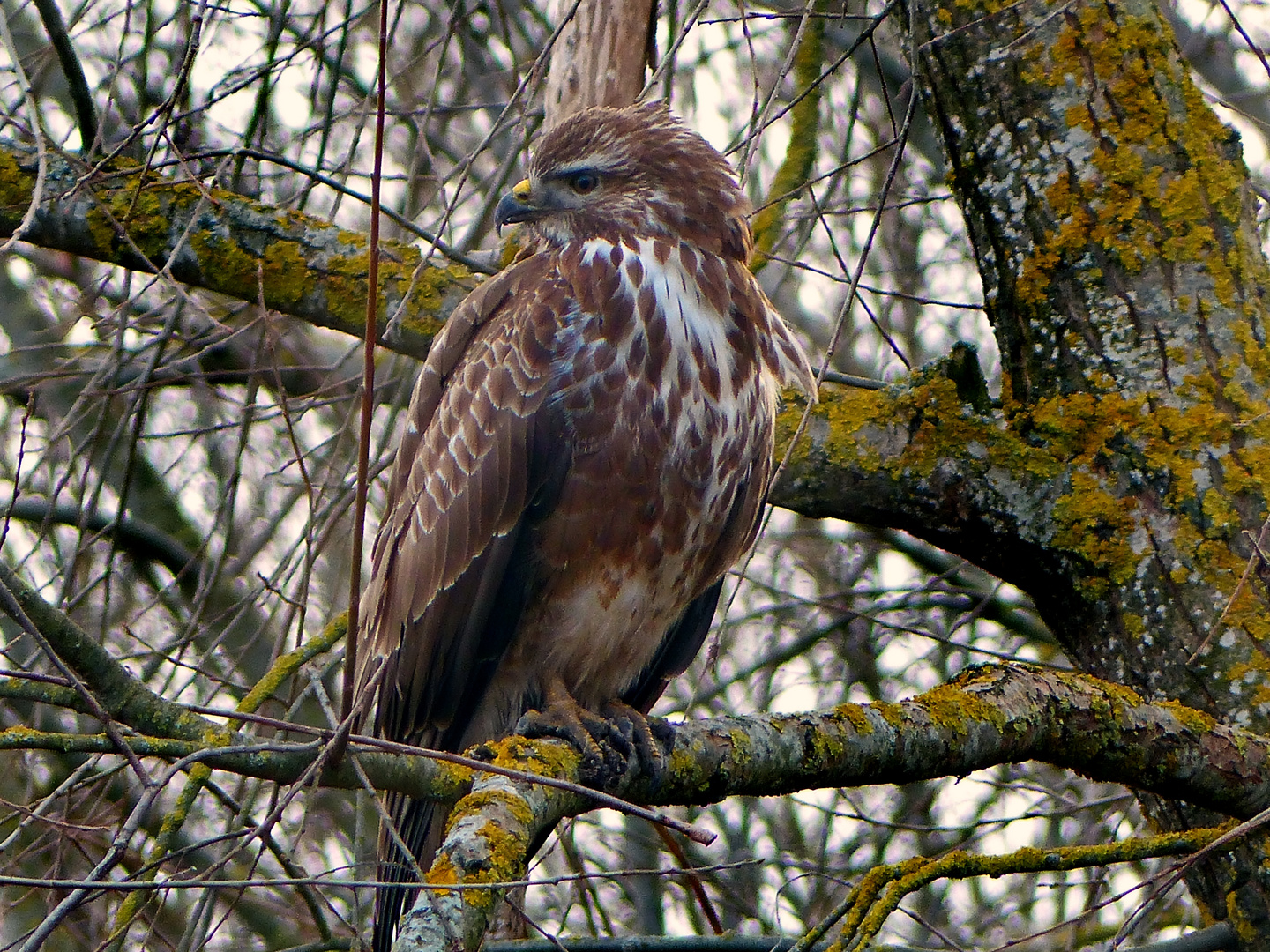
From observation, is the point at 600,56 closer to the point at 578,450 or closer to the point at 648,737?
the point at 578,450

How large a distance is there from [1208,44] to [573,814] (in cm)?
555

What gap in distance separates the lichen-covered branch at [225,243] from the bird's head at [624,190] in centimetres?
42

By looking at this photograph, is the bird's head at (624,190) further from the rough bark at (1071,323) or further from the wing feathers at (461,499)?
the rough bark at (1071,323)

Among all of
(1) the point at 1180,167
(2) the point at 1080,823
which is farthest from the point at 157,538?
(1) the point at 1180,167

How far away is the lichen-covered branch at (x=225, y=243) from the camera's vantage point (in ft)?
11.2

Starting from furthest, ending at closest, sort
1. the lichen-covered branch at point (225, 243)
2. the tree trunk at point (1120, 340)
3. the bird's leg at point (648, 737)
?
the lichen-covered branch at point (225, 243), the tree trunk at point (1120, 340), the bird's leg at point (648, 737)

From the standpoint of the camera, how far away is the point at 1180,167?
3.32 m

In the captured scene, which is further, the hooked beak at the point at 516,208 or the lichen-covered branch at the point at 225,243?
the hooked beak at the point at 516,208

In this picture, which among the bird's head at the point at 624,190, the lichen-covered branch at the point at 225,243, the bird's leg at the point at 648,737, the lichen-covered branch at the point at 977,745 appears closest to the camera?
the lichen-covered branch at the point at 977,745

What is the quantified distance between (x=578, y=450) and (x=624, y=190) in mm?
846

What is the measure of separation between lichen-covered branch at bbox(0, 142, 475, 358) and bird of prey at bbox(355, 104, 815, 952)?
0.29m

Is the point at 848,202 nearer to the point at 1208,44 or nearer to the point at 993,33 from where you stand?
the point at 993,33

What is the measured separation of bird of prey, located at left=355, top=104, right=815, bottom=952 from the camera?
128 inches

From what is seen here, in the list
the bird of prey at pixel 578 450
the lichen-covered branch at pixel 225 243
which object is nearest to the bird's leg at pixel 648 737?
the bird of prey at pixel 578 450
